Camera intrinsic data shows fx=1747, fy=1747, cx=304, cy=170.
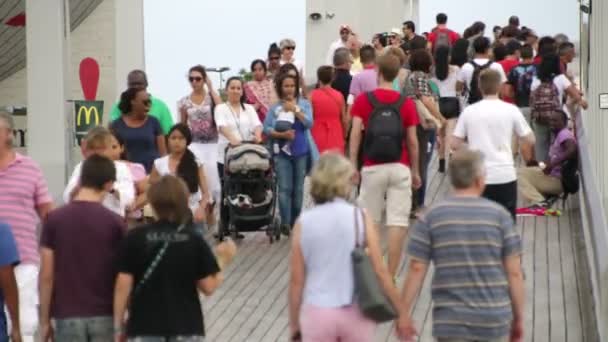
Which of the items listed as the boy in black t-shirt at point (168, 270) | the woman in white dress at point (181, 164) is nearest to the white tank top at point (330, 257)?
the boy in black t-shirt at point (168, 270)

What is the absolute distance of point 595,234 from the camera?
42.8ft

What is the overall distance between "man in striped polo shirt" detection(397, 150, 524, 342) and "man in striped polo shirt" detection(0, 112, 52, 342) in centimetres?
285

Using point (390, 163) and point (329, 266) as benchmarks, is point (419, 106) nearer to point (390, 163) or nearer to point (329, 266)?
point (390, 163)

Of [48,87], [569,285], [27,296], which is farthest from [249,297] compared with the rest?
A: [48,87]

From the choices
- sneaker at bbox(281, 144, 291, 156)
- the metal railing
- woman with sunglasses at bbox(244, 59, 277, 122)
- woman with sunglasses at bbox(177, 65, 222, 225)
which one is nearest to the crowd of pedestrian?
the metal railing

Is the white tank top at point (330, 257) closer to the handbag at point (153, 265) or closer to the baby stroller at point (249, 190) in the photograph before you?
the handbag at point (153, 265)

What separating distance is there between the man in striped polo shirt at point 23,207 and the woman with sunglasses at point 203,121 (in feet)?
20.4

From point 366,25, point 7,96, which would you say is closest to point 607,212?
point 7,96

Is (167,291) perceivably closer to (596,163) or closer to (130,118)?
(130,118)

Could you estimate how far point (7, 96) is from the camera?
1196 inches

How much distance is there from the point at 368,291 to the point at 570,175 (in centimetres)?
972

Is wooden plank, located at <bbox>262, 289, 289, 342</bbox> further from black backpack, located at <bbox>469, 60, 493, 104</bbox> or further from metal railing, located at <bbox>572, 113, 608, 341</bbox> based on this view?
black backpack, located at <bbox>469, 60, 493, 104</bbox>

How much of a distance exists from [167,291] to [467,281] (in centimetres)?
148

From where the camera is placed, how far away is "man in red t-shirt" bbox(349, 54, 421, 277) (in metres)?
13.0
